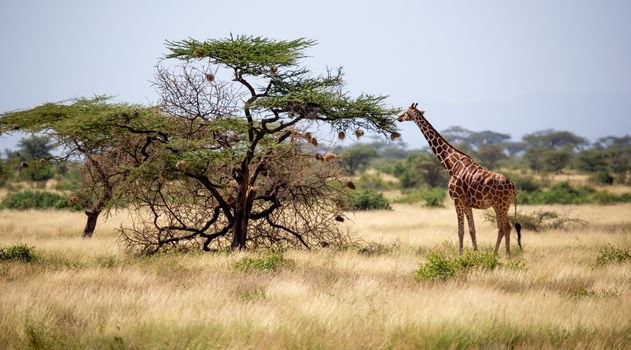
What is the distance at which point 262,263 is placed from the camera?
1030 cm

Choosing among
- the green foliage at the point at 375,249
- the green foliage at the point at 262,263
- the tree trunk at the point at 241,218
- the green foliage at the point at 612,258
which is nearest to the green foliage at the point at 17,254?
the tree trunk at the point at 241,218

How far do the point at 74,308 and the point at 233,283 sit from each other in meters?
2.31

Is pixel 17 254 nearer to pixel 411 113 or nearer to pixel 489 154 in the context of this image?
pixel 411 113

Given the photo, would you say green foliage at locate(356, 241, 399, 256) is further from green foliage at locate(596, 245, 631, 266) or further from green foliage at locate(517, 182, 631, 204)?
green foliage at locate(517, 182, 631, 204)

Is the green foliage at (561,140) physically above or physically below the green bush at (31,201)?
above

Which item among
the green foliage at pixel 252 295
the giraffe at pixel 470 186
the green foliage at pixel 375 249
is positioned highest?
the giraffe at pixel 470 186

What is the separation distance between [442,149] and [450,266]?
346cm

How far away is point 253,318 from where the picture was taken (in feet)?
22.0

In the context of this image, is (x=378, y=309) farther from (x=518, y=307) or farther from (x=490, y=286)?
(x=490, y=286)

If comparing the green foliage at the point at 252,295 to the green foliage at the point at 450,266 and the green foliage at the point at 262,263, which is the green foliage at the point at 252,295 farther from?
the green foliage at the point at 450,266

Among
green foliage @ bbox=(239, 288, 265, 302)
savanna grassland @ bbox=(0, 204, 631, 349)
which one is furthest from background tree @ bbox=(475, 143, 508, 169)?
green foliage @ bbox=(239, 288, 265, 302)

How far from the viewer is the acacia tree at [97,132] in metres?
11.8

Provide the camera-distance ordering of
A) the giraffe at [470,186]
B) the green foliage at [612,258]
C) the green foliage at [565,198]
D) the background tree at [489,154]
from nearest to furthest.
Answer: the green foliage at [612,258], the giraffe at [470,186], the green foliage at [565,198], the background tree at [489,154]

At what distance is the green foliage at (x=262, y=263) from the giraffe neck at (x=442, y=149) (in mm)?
4000
